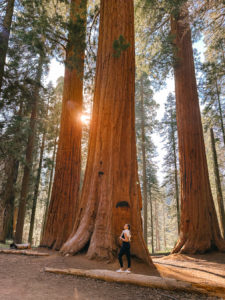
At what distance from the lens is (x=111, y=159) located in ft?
17.7

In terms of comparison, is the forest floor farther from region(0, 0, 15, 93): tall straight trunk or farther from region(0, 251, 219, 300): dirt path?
region(0, 0, 15, 93): tall straight trunk

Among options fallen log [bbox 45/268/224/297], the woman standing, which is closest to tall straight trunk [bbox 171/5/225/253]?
the woman standing

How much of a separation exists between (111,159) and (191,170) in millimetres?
5189

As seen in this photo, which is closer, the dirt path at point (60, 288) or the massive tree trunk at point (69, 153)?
the dirt path at point (60, 288)

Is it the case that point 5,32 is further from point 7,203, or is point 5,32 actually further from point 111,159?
point 7,203

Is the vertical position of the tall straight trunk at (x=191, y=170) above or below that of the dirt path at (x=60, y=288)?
above

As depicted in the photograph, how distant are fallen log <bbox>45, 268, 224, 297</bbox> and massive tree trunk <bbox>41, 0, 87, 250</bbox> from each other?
4054 mm

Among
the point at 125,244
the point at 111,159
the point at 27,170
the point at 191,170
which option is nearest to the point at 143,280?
the point at 125,244

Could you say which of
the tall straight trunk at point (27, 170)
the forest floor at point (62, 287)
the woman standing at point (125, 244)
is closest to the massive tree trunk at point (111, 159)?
the woman standing at point (125, 244)

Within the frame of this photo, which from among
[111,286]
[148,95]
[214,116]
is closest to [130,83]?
[111,286]

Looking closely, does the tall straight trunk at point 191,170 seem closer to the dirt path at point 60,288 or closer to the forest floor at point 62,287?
the forest floor at point 62,287

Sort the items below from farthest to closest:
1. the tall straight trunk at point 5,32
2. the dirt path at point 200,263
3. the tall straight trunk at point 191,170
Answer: the tall straight trunk at point 5,32
the tall straight trunk at point 191,170
the dirt path at point 200,263

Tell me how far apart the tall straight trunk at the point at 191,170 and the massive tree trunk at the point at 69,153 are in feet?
14.9

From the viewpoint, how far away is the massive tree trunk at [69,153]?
305 inches
